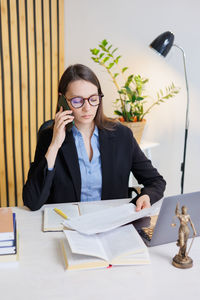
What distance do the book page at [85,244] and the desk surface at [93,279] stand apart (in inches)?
2.1

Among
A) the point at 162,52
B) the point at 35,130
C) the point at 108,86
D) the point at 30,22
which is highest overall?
the point at 30,22

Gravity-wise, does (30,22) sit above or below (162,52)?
above

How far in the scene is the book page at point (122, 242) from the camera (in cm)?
112

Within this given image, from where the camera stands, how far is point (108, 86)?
3.22 metres

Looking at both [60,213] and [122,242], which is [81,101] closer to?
[60,213]

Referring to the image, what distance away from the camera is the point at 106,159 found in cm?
183

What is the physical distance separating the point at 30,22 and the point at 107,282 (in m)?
2.41

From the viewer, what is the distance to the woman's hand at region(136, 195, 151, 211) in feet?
4.85

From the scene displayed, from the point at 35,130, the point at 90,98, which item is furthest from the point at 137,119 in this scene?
the point at 90,98

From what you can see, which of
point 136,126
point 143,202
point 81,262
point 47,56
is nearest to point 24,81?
point 47,56

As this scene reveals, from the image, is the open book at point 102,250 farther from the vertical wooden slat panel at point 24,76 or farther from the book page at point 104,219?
the vertical wooden slat panel at point 24,76

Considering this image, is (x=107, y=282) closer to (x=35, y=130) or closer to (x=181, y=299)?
(x=181, y=299)

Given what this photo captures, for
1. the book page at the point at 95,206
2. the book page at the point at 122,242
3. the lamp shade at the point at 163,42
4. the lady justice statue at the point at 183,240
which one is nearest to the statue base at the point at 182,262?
the lady justice statue at the point at 183,240

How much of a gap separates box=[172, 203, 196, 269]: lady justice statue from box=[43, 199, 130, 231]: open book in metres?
0.45
